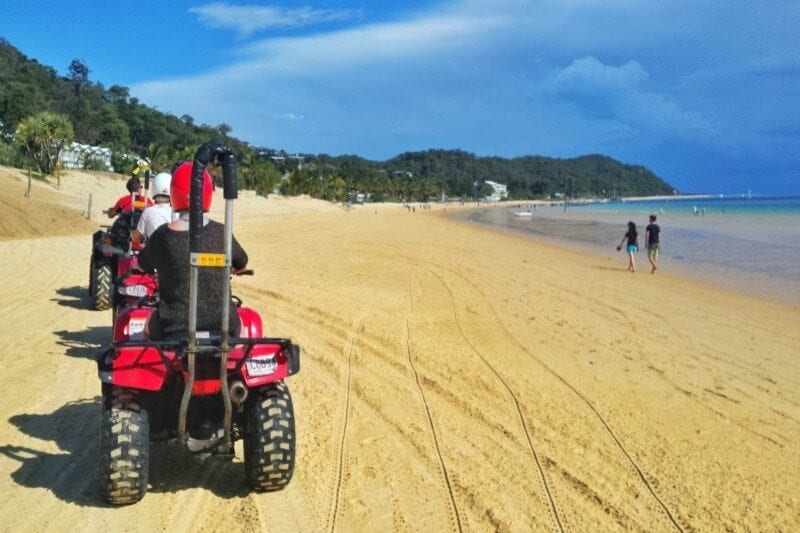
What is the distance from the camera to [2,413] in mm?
5230

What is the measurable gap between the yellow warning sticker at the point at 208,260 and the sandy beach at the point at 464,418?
1433mm

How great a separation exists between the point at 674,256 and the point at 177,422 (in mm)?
22644

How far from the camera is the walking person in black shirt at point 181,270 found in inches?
147

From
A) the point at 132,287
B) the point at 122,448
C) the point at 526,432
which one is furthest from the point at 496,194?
the point at 122,448

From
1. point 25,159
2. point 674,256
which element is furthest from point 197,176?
point 25,159

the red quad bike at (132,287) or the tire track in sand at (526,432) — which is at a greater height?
the red quad bike at (132,287)

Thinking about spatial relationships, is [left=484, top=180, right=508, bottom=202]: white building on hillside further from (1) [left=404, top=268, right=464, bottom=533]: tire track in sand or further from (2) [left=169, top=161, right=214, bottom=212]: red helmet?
(2) [left=169, top=161, right=214, bottom=212]: red helmet

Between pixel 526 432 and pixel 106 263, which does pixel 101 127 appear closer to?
pixel 106 263

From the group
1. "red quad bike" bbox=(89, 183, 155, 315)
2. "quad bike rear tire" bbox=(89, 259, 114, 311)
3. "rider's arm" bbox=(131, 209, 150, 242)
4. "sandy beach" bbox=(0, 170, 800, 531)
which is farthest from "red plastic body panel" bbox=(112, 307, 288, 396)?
"quad bike rear tire" bbox=(89, 259, 114, 311)

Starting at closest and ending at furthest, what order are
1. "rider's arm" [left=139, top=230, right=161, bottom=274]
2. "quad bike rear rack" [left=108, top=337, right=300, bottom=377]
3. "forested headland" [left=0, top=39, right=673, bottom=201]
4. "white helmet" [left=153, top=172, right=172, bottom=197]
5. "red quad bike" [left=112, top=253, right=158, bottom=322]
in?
1. "quad bike rear rack" [left=108, top=337, right=300, bottom=377]
2. "rider's arm" [left=139, top=230, right=161, bottom=274]
3. "white helmet" [left=153, top=172, right=172, bottom=197]
4. "red quad bike" [left=112, top=253, right=158, bottom=322]
5. "forested headland" [left=0, top=39, right=673, bottom=201]

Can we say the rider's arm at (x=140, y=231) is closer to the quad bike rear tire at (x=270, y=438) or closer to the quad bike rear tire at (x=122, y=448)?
the quad bike rear tire at (x=122, y=448)

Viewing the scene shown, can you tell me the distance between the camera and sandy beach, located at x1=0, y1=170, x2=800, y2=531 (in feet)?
12.9

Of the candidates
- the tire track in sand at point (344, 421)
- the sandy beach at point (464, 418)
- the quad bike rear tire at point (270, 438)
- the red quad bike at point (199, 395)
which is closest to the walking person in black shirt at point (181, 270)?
the red quad bike at point (199, 395)

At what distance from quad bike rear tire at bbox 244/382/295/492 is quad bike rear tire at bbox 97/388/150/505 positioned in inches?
22.5
